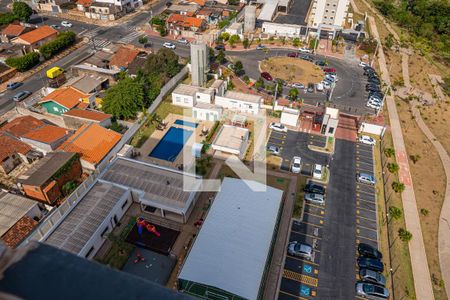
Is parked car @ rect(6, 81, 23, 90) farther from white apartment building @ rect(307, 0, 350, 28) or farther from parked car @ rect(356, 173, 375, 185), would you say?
white apartment building @ rect(307, 0, 350, 28)

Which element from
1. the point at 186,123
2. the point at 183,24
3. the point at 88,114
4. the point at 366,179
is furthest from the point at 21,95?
the point at 366,179

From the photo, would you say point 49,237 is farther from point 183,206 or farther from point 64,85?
point 64,85

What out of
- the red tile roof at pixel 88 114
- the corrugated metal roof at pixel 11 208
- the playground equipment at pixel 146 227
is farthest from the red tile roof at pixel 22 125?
the playground equipment at pixel 146 227

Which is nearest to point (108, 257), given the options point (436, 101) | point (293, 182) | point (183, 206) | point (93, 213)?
point (93, 213)

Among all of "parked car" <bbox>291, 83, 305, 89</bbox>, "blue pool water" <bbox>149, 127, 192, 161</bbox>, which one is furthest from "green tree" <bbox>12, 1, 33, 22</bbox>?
"parked car" <bbox>291, 83, 305, 89</bbox>

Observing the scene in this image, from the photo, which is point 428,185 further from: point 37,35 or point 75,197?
point 37,35

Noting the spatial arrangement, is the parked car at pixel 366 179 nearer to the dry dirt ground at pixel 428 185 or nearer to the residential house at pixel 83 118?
the dry dirt ground at pixel 428 185
